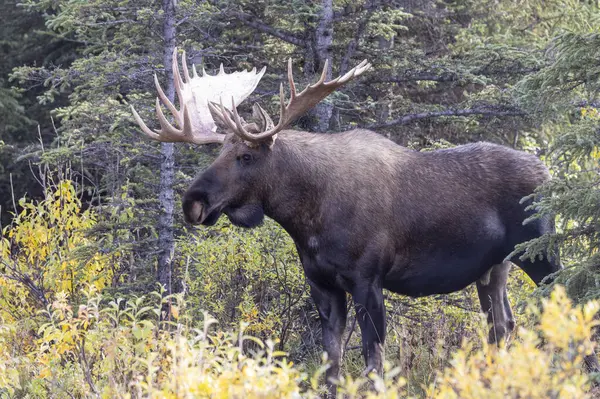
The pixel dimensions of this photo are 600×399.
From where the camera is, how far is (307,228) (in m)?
6.59

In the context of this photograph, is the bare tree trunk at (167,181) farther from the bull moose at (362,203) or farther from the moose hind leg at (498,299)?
the moose hind leg at (498,299)

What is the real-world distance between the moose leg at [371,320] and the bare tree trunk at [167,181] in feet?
7.65

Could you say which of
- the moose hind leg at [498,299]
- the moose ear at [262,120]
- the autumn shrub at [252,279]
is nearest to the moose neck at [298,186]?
the moose ear at [262,120]

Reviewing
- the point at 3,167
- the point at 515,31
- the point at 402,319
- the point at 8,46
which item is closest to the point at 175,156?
the point at 402,319

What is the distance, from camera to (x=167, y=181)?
827cm

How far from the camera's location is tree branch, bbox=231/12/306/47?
28.8 feet

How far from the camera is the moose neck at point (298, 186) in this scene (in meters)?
6.62

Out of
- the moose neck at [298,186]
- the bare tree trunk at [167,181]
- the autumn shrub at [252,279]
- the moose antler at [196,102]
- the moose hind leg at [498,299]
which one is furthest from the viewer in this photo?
the bare tree trunk at [167,181]

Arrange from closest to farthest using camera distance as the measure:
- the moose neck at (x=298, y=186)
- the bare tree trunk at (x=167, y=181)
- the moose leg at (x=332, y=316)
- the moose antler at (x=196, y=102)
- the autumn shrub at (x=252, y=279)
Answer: the moose neck at (x=298, y=186)
the moose leg at (x=332, y=316)
the moose antler at (x=196, y=102)
the autumn shrub at (x=252, y=279)
the bare tree trunk at (x=167, y=181)

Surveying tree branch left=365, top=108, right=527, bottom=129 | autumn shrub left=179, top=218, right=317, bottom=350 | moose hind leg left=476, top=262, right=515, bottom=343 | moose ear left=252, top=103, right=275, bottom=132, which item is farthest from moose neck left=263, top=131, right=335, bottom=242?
tree branch left=365, top=108, right=527, bottom=129

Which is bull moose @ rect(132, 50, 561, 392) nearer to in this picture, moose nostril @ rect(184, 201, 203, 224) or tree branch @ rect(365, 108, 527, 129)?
moose nostril @ rect(184, 201, 203, 224)

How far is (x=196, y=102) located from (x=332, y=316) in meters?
2.08

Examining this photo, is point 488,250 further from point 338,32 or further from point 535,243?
point 338,32

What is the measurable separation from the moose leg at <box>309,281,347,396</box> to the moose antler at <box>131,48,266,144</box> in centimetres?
140
